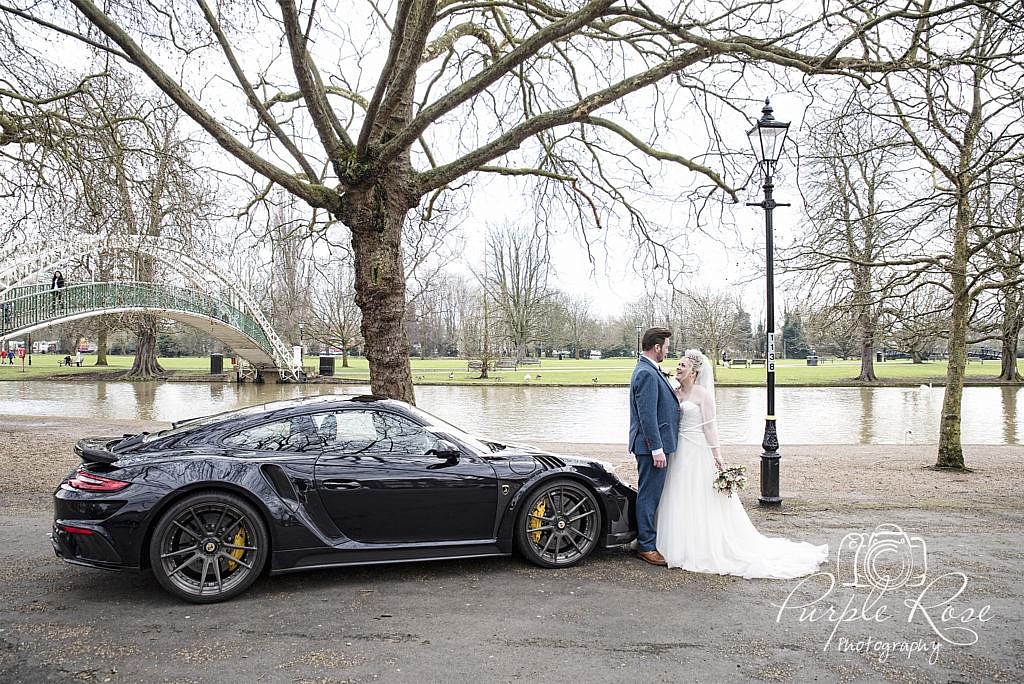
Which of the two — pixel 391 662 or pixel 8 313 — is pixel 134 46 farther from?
pixel 8 313

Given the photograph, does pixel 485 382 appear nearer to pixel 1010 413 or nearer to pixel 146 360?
pixel 146 360

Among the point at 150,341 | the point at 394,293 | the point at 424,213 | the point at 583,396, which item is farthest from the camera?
the point at 150,341

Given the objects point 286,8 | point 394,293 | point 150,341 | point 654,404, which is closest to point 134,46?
point 286,8

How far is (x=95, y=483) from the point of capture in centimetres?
506

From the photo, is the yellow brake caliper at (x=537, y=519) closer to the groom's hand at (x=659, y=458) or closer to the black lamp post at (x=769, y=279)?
the groom's hand at (x=659, y=458)

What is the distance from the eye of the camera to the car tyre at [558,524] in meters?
6.02

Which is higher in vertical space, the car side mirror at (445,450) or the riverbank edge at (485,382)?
the car side mirror at (445,450)

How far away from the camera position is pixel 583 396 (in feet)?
112

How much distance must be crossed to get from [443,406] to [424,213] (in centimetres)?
1343

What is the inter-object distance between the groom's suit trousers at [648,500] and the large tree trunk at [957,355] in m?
8.96

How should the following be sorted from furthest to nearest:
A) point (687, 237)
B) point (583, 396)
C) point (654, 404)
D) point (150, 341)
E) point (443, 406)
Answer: point (150, 341) < point (583, 396) < point (443, 406) < point (687, 237) < point (654, 404)

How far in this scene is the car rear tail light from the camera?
5.04 meters

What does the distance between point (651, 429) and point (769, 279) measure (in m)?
4.28

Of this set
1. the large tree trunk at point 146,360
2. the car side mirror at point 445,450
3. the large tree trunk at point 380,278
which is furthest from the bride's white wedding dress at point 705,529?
the large tree trunk at point 146,360
